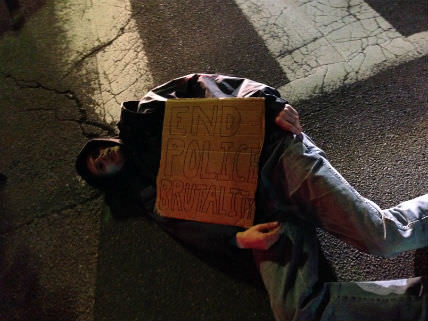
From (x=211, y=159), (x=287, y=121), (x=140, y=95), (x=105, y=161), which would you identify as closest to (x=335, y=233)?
(x=287, y=121)

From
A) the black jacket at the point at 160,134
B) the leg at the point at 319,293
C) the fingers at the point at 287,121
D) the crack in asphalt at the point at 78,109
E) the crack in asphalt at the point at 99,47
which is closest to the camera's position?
the leg at the point at 319,293

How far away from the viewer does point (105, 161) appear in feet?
5.59

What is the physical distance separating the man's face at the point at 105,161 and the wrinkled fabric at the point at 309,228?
0.11 m

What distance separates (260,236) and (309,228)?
0.26 meters

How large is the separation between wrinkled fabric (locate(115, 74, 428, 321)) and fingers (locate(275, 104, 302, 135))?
3 cm

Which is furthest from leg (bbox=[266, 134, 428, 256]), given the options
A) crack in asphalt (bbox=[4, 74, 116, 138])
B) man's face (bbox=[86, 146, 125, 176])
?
crack in asphalt (bbox=[4, 74, 116, 138])

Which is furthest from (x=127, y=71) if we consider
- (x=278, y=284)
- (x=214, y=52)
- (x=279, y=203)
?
(x=278, y=284)

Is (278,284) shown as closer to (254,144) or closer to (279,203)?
(279,203)

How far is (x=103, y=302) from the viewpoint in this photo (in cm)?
175

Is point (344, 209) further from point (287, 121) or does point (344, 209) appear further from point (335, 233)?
point (287, 121)

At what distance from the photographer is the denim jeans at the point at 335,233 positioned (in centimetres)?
143

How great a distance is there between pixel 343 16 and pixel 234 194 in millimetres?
1611

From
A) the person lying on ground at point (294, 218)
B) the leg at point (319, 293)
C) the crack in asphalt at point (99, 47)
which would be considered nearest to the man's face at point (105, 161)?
the person lying on ground at point (294, 218)

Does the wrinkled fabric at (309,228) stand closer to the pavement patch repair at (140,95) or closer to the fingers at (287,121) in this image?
the fingers at (287,121)
